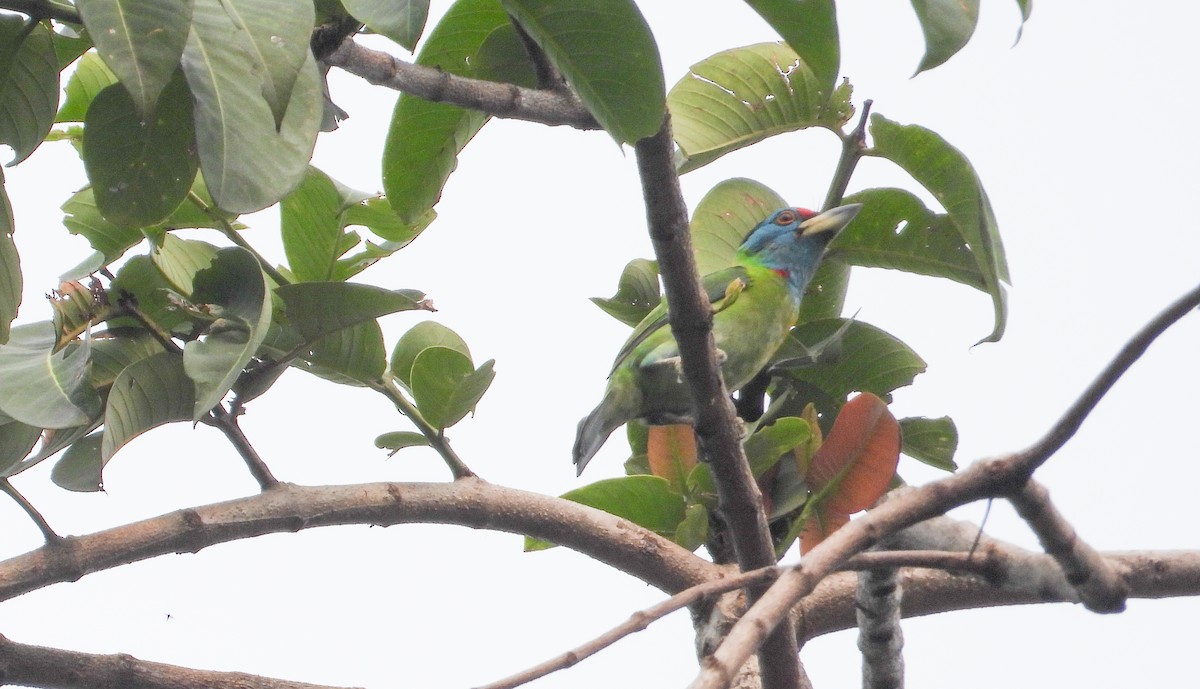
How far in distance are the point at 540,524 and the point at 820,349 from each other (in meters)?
0.90

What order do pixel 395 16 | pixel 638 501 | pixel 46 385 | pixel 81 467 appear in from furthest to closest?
1. pixel 638 501
2. pixel 81 467
3. pixel 46 385
4. pixel 395 16

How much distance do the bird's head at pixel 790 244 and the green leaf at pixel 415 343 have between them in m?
1.14

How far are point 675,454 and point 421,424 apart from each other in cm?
64

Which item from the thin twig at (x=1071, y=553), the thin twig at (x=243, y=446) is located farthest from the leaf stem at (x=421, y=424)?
the thin twig at (x=1071, y=553)

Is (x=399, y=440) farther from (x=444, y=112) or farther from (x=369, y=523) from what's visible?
(x=444, y=112)

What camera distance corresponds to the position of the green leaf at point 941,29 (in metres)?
1.36

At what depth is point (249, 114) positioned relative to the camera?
1395mm

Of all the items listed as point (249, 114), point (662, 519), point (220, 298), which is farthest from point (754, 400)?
point (249, 114)

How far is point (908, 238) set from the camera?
2666 mm

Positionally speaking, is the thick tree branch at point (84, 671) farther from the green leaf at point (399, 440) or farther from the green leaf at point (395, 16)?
the green leaf at point (395, 16)

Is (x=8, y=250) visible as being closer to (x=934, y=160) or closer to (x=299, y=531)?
(x=299, y=531)

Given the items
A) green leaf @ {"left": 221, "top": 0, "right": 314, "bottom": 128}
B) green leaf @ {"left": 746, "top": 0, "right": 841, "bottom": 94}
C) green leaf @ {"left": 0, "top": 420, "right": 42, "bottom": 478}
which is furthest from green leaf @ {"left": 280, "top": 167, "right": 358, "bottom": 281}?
green leaf @ {"left": 746, "top": 0, "right": 841, "bottom": 94}

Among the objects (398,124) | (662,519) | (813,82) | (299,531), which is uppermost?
(813,82)

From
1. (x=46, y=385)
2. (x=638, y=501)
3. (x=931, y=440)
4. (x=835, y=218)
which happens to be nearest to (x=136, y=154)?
(x=46, y=385)
